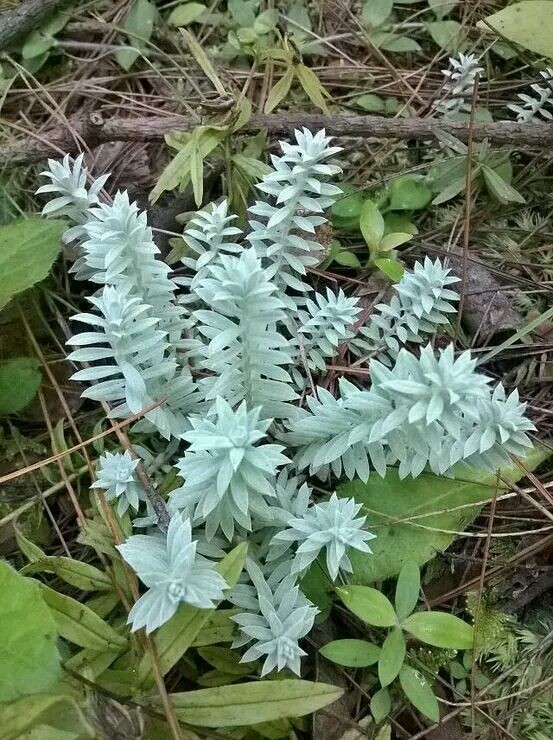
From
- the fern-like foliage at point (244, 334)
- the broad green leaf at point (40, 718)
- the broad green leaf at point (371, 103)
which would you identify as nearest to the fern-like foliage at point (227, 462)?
the fern-like foliage at point (244, 334)

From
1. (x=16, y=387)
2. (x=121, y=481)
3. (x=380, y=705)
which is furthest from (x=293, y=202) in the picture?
(x=380, y=705)

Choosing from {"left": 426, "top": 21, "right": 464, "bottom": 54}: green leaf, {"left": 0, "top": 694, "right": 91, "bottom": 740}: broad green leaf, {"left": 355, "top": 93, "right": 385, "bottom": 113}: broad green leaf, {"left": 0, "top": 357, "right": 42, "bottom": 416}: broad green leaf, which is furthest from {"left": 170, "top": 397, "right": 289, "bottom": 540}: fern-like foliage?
{"left": 426, "top": 21, "right": 464, "bottom": 54}: green leaf

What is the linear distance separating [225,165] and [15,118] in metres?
0.90

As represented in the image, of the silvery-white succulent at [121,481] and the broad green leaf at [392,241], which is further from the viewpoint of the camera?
the broad green leaf at [392,241]

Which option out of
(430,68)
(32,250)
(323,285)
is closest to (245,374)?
(323,285)

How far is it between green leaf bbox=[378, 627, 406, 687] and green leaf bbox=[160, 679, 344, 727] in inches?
8.6

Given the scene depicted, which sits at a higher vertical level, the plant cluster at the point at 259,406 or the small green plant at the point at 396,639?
the plant cluster at the point at 259,406

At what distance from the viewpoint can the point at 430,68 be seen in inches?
97.6

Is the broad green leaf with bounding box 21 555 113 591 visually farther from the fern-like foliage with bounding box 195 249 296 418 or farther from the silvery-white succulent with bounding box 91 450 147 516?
the fern-like foliage with bounding box 195 249 296 418

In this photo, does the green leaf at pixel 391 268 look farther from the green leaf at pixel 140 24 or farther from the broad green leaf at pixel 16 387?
the green leaf at pixel 140 24

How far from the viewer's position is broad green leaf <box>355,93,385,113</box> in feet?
7.84

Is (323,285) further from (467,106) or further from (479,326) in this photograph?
(467,106)

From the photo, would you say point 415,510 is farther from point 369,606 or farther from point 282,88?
point 282,88

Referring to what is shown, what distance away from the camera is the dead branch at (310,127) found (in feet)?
6.94
